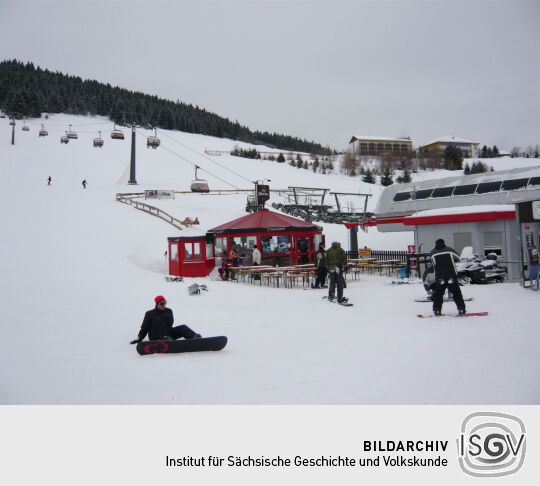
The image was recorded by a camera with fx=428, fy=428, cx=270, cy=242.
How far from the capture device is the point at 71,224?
24672mm

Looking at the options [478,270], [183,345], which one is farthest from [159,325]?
[478,270]

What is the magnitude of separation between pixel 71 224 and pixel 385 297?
20.1 meters

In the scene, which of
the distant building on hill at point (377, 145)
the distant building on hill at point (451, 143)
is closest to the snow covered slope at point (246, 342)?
the distant building on hill at point (451, 143)

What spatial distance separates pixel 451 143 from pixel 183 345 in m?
102

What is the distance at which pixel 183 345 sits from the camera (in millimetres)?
5820

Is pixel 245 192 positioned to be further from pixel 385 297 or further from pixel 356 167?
pixel 356 167

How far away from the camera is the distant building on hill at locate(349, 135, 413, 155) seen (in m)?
104

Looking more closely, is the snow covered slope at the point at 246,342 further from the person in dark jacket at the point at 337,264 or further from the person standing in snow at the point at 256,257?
the person standing in snow at the point at 256,257

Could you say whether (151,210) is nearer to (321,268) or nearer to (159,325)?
(321,268)
